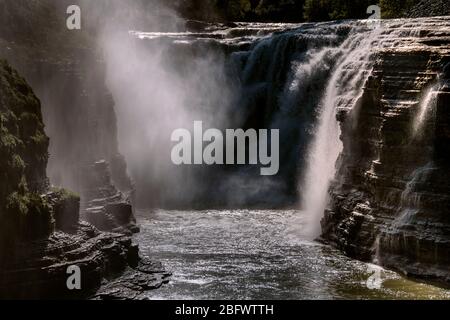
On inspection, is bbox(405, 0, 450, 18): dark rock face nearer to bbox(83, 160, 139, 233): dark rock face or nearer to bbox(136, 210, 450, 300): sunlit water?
bbox(136, 210, 450, 300): sunlit water

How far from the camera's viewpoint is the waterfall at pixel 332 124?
23.9m

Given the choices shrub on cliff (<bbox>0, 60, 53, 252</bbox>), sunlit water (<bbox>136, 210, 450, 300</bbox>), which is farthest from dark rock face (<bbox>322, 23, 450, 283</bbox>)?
shrub on cliff (<bbox>0, 60, 53, 252</bbox>)

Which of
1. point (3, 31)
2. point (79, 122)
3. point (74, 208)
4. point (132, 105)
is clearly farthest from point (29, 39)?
point (132, 105)

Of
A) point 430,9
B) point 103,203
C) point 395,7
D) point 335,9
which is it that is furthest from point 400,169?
point 335,9

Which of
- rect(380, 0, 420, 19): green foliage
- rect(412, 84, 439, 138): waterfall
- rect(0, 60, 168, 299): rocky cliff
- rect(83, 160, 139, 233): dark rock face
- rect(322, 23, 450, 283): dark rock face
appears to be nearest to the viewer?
rect(0, 60, 168, 299): rocky cliff

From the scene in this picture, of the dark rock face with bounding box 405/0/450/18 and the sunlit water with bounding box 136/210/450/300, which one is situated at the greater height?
the dark rock face with bounding box 405/0/450/18

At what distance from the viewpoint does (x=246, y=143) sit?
33.9 meters

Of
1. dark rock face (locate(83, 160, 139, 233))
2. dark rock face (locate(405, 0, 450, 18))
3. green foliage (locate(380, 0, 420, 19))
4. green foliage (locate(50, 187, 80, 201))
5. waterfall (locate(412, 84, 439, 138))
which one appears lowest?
dark rock face (locate(83, 160, 139, 233))

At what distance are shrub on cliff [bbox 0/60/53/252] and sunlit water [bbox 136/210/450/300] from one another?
3348 mm

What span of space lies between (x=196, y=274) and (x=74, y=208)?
375cm

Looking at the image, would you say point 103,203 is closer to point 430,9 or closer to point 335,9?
point 430,9

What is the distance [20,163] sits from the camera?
14.8m

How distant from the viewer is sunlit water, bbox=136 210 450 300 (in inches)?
681
